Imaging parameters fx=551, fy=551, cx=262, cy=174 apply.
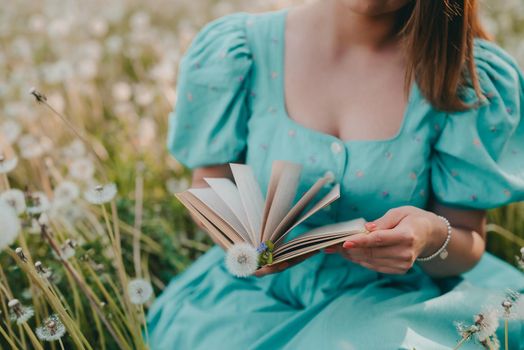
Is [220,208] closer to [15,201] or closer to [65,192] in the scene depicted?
[15,201]

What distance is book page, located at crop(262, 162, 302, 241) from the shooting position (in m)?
0.95

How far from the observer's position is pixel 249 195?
39.3 inches

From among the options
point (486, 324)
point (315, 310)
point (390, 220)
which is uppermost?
point (390, 220)

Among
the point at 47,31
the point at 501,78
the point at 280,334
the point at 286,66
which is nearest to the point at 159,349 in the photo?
the point at 280,334

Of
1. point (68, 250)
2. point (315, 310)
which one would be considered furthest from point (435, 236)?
point (68, 250)

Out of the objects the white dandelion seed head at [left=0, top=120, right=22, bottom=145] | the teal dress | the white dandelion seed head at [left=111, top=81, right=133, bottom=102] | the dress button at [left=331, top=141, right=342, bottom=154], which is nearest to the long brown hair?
the teal dress

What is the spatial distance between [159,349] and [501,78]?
981 mm

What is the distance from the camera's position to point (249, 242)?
0.96 m

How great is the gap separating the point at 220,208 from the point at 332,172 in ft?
1.03

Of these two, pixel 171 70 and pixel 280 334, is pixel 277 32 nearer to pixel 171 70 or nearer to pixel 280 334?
pixel 280 334

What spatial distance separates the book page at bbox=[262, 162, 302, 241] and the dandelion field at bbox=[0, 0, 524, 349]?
0.29 meters

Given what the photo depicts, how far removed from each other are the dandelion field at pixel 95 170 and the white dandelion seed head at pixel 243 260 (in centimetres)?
23

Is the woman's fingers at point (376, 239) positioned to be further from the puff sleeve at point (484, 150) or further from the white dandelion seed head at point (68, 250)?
the white dandelion seed head at point (68, 250)

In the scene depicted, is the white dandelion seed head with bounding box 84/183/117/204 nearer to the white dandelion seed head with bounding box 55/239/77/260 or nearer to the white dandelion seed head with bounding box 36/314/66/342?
the white dandelion seed head with bounding box 55/239/77/260
